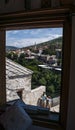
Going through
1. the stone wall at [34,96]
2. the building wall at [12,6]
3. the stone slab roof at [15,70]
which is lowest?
the stone wall at [34,96]

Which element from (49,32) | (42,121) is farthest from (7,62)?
(42,121)

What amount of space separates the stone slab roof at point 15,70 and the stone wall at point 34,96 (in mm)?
248

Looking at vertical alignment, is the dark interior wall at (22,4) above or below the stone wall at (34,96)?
above

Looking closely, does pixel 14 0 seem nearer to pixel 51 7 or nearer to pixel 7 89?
pixel 51 7

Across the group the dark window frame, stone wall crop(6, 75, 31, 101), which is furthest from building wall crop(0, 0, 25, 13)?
stone wall crop(6, 75, 31, 101)

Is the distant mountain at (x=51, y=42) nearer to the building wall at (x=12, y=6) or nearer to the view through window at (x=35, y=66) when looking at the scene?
the view through window at (x=35, y=66)

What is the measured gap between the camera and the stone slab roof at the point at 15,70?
2492mm

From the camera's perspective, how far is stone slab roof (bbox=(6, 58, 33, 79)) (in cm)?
249

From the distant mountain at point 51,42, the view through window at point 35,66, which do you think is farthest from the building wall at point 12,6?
the distant mountain at point 51,42

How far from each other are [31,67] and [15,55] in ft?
0.93

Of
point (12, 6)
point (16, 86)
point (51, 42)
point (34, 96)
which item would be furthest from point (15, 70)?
point (12, 6)

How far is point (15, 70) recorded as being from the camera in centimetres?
254

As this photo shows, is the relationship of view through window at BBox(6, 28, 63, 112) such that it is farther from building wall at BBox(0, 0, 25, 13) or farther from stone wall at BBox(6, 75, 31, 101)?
building wall at BBox(0, 0, 25, 13)

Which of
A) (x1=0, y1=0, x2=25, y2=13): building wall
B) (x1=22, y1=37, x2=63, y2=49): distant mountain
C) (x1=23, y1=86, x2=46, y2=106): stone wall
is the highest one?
(x1=0, y1=0, x2=25, y2=13): building wall
